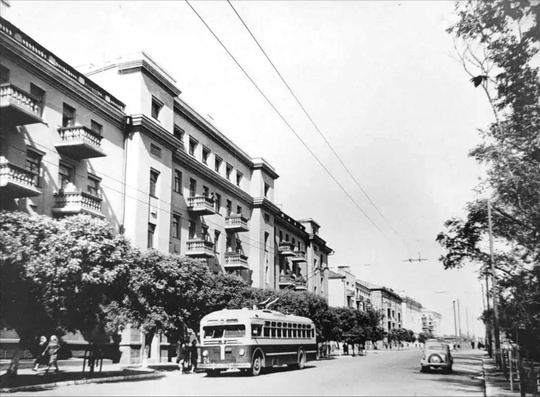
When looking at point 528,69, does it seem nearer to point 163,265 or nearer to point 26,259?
point 26,259

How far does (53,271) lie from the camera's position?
1691 centimetres

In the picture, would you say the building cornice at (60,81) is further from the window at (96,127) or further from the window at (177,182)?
the window at (177,182)

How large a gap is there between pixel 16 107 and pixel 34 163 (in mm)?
3611

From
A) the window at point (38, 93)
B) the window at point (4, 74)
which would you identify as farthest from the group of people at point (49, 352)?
the window at point (4, 74)

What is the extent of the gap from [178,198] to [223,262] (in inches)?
316

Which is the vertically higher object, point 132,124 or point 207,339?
point 132,124

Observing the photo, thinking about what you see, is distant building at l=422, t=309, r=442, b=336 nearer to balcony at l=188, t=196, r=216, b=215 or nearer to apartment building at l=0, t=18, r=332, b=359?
apartment building at l=0, t=18, r=332, b=359

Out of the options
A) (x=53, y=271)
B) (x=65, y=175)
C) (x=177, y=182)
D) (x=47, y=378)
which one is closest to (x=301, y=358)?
(x=47, y=378)

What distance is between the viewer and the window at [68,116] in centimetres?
2595

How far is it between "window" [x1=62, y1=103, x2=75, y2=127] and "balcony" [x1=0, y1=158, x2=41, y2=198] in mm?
4973

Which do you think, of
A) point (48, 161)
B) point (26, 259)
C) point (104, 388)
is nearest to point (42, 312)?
point (26, 259)

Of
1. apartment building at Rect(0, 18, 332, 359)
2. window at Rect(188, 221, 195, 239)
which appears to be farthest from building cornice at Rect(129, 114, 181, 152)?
window at Rect(188, 221, 195, 239)

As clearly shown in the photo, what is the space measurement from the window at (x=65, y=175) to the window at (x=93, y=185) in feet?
4.00

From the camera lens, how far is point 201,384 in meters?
17.7
